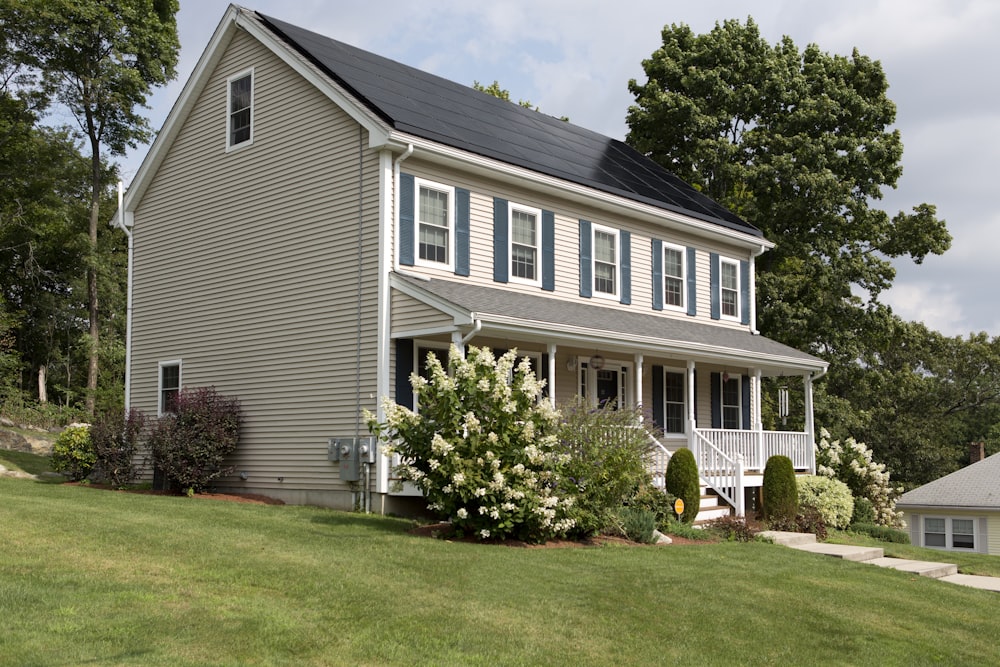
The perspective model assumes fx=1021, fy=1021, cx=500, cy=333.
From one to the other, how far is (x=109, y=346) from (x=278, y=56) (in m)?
17.1

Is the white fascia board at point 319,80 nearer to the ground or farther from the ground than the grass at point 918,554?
farther from the ground

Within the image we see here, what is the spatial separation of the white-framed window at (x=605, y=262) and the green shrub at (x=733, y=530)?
5.35m

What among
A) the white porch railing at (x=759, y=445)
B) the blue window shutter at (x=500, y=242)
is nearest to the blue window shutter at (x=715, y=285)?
the white porch railing at (x=759, y=445)

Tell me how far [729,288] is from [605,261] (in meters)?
4.83

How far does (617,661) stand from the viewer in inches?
317

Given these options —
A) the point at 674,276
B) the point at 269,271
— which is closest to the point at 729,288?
the point at 674,276

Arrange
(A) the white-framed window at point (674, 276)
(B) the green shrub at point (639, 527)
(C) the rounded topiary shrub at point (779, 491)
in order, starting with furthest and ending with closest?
(A) the white-framed window at point (674, 276) → (C) the rounded topiary shrub at point (779, 491) → (B) the green shrub at point (639, 527)

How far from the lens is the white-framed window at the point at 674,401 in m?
21.6

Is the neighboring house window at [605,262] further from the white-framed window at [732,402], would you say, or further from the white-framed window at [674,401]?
the white-framed window at [732,402]

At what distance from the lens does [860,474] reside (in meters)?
24.2

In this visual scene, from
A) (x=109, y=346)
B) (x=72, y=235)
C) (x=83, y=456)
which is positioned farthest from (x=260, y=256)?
(x=72, y=235)

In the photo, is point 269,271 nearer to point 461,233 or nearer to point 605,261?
point 461,233

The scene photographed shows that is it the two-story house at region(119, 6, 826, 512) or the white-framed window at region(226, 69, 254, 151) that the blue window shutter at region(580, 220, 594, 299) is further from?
the white-framed window at region(226, 69, 254, 151)

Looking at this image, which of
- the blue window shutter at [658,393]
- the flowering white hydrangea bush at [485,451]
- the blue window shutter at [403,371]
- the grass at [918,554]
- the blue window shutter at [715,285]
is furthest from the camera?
the blue window shutter at [715,285]
